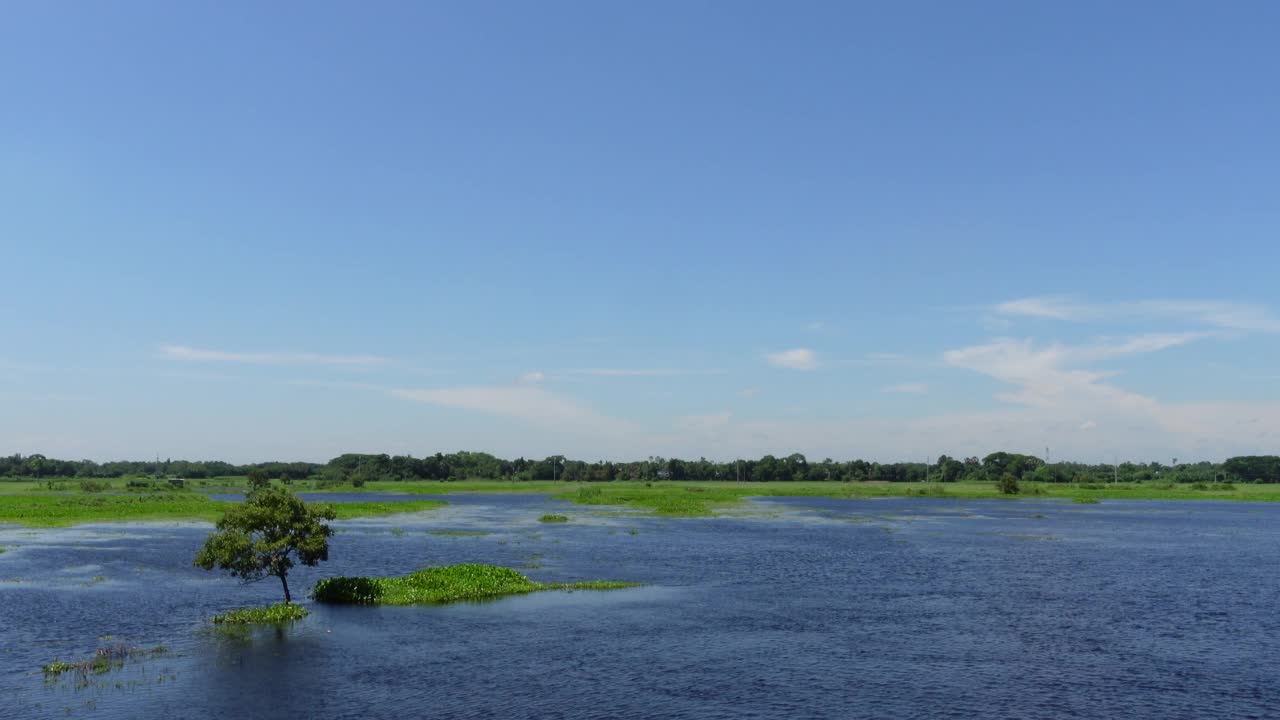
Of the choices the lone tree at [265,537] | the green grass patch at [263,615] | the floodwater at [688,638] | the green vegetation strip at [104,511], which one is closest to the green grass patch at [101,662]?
the floodwater at [688,638]

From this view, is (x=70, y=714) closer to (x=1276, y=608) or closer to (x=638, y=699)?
(x=638, y=699)

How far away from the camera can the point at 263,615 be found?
221 feet

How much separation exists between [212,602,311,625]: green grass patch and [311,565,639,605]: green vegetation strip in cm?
657

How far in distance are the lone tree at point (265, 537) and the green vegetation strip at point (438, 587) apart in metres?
6.37

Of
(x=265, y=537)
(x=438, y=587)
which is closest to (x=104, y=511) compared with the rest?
(x=438, y=587)

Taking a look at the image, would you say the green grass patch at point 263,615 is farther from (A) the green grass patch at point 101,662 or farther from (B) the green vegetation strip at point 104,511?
(B) the green vegetation strip at point 104,511

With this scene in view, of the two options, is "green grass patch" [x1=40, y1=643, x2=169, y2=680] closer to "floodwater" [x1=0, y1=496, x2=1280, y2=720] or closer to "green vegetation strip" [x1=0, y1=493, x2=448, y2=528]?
"floodwater" [x1=0, y1=496, x2=1280, y2=720]

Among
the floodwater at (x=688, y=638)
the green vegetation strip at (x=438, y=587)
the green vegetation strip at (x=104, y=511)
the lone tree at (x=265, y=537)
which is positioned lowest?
the floodwater at (x=688, y=638)

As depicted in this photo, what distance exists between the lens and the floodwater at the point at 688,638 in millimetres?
48062

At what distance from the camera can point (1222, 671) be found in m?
56.1

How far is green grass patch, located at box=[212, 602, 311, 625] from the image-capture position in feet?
218

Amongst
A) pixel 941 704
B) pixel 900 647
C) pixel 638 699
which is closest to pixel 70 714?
pixel 638 699

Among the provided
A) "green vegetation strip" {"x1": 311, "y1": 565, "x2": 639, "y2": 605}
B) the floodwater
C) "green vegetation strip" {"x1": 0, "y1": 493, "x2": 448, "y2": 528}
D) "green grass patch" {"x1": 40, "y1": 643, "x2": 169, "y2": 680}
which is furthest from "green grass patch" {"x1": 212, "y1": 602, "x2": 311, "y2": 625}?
"green vegetation strip" {"x1": 0, "y1": 493, "x2": 448, "y2": 528}

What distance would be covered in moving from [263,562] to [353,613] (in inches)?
315
